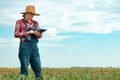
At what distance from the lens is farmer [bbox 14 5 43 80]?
1327cm

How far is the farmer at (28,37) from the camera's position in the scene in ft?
43.5

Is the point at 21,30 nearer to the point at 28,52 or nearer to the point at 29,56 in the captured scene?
the point at 28,52

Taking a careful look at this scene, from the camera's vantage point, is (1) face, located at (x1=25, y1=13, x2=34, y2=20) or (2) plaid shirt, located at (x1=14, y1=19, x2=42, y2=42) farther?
(1) face, located at (x1=25, y1=13, x2=34, y2=20)

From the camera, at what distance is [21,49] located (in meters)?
13.3

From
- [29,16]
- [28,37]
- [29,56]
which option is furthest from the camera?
[29,16]

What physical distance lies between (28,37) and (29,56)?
517 millimetres

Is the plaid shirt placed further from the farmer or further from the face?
the face

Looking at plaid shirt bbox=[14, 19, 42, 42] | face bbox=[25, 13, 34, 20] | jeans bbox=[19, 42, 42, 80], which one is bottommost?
jeans bbox=[19, 42, 42, 80]

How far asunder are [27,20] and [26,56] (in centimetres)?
98

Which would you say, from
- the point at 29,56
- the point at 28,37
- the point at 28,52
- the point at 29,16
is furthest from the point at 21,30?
the point at 29,56

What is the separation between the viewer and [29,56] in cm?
1344

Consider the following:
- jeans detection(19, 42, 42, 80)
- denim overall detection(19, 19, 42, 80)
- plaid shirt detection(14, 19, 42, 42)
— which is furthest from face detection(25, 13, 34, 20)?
jeans detection(19, 42, 42, 80)

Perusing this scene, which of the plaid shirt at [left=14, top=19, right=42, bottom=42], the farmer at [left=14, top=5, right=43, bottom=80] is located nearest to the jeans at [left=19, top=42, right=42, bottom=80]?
the farmer at [left=14, top=5, right=43, bottom=80]

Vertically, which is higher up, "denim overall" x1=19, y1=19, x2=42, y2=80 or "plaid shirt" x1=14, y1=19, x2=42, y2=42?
"plaid shirt" x1=14, y1=19, x2=42, y2=42
